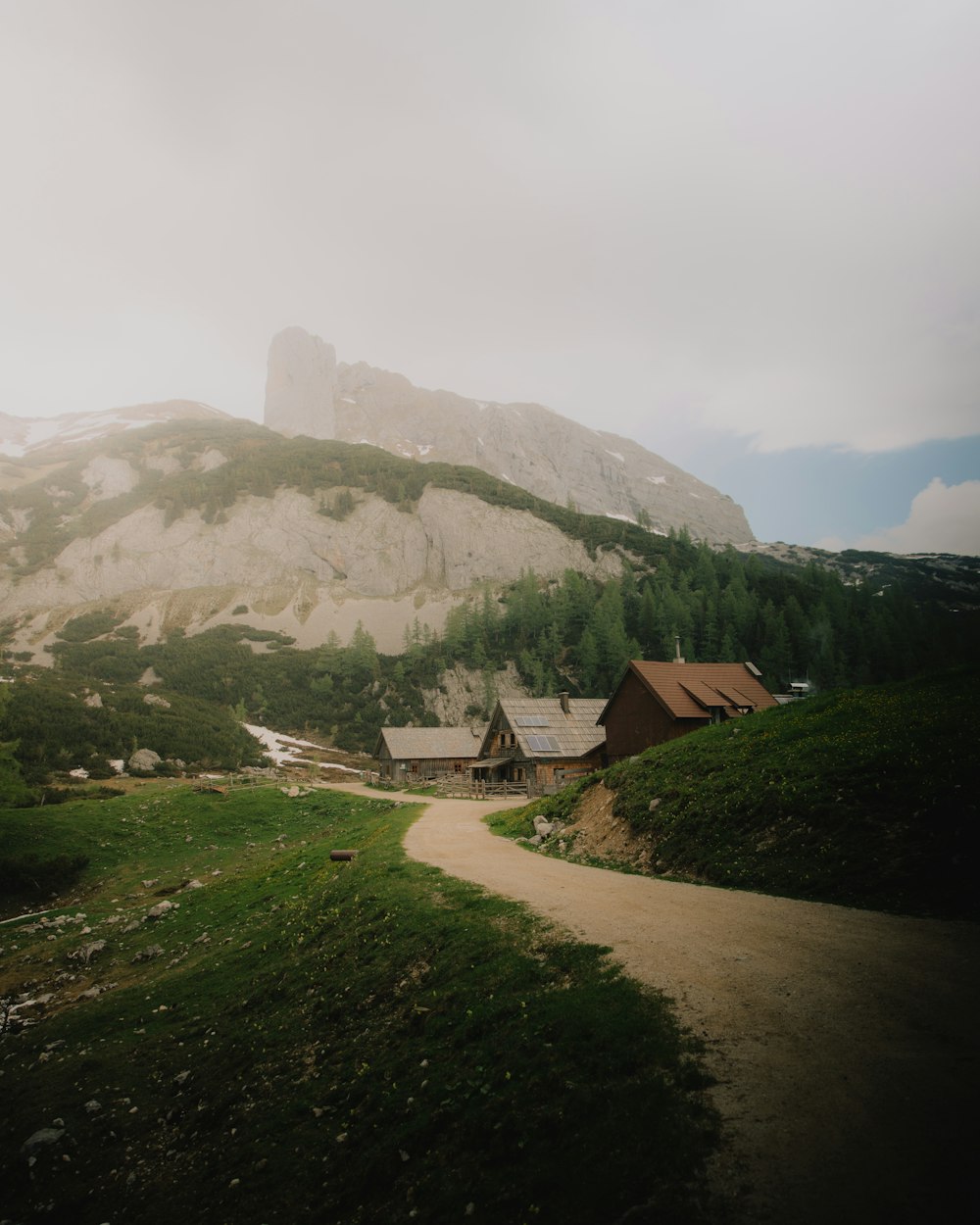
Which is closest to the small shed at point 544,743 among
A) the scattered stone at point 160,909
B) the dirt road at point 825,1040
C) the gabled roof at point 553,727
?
the gabled roof at point 553,727

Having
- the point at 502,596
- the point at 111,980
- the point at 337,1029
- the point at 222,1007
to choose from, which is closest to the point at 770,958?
the point at 337,1029

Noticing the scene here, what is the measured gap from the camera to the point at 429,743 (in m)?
78.2

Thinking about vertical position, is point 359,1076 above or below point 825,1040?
below

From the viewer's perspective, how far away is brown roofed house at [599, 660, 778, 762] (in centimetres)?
4019

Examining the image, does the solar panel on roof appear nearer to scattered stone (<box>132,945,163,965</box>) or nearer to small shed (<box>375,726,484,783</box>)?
small shed (<box>375,726,484,783</box>)

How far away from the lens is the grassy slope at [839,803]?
12.7 meters

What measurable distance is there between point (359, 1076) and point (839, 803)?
12934mm

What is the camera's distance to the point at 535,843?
83.9 ft

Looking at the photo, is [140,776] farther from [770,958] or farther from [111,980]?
[770,958]

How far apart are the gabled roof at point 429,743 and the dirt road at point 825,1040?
6411 cm

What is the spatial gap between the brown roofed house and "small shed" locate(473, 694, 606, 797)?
7.13 metres

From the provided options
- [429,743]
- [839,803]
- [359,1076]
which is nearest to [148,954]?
[359,1076]

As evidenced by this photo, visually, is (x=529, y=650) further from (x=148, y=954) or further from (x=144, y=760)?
(x=148, y=954)

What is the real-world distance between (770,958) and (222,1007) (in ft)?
41.9
